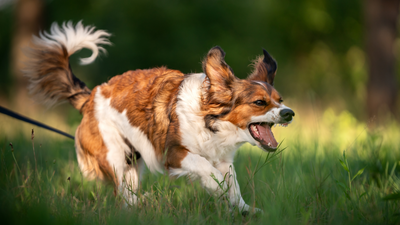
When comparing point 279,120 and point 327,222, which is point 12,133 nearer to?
point 279,120

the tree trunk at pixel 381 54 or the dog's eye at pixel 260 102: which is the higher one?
the tree trunk at pixel 381 54

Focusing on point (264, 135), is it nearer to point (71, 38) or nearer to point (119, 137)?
point (119, 137)

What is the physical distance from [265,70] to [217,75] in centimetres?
67

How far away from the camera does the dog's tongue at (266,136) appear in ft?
9.81

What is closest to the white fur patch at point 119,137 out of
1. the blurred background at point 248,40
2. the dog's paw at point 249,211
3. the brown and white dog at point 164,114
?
the brown and white dog at point 164,114

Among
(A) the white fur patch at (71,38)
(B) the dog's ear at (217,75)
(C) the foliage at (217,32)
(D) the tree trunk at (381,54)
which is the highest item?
(C) the foliage at (217,32)

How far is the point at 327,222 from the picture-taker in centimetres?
263

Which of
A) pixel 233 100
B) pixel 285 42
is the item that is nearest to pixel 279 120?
pixel 233 100

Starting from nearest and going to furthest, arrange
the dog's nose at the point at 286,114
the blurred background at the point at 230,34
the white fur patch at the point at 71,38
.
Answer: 1. the dog's nose at the point at 286,114
2. the white fur patch at the point at 71,38
3. the blurred background at the point at 230,34

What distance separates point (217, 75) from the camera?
3236 mm

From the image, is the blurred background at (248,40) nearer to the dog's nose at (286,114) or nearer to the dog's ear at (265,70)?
the dog's ear at (265,70)

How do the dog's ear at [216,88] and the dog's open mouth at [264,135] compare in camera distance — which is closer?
the dog's open mouth at [264,135]

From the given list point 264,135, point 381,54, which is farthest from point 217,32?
point 264,135

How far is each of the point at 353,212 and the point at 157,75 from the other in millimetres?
2383
